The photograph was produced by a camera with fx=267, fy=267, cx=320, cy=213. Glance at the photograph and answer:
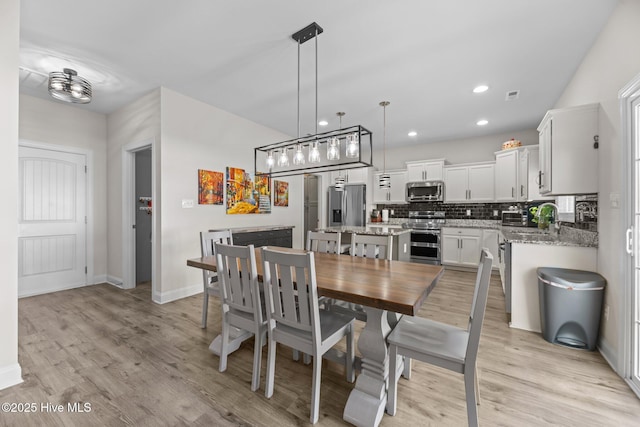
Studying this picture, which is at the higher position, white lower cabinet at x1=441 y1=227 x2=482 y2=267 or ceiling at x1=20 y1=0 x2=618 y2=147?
ceiling at x1=20 y1=0 x2=618 y2=147

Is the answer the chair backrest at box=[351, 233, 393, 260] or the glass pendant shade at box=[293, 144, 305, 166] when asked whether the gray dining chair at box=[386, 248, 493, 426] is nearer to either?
the chair backrest at box=[351, 233, 393, 260]

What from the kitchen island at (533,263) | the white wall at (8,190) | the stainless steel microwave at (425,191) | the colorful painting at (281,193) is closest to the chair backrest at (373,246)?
the kitchen island at (533,263)

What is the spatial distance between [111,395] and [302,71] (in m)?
3.31

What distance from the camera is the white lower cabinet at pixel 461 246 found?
5.08m

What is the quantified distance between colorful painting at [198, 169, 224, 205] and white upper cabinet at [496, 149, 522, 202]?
497cm

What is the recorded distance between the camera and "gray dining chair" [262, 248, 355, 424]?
1.52 m

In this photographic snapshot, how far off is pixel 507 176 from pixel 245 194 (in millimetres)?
4721

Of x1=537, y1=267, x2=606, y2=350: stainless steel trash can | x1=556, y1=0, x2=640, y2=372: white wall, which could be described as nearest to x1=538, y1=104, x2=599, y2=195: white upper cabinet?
x1=556, y1=0, x2=640, y2=372: white wall

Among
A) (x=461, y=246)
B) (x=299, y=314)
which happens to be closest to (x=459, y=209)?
(x=461, y=246)

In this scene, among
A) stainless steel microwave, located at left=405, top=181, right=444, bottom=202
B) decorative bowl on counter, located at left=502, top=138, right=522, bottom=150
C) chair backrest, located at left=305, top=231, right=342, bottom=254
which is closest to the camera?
chair backrest, located at left=305, top=231, right=342, bottom=254

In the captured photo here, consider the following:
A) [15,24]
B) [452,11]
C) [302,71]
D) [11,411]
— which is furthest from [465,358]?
[15,24]

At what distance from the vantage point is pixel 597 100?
241 centimetres

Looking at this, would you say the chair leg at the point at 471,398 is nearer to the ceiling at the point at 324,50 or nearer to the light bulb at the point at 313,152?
the light bulb at the point at 313,152

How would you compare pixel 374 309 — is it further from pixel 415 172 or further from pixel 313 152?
pixel 415 172
